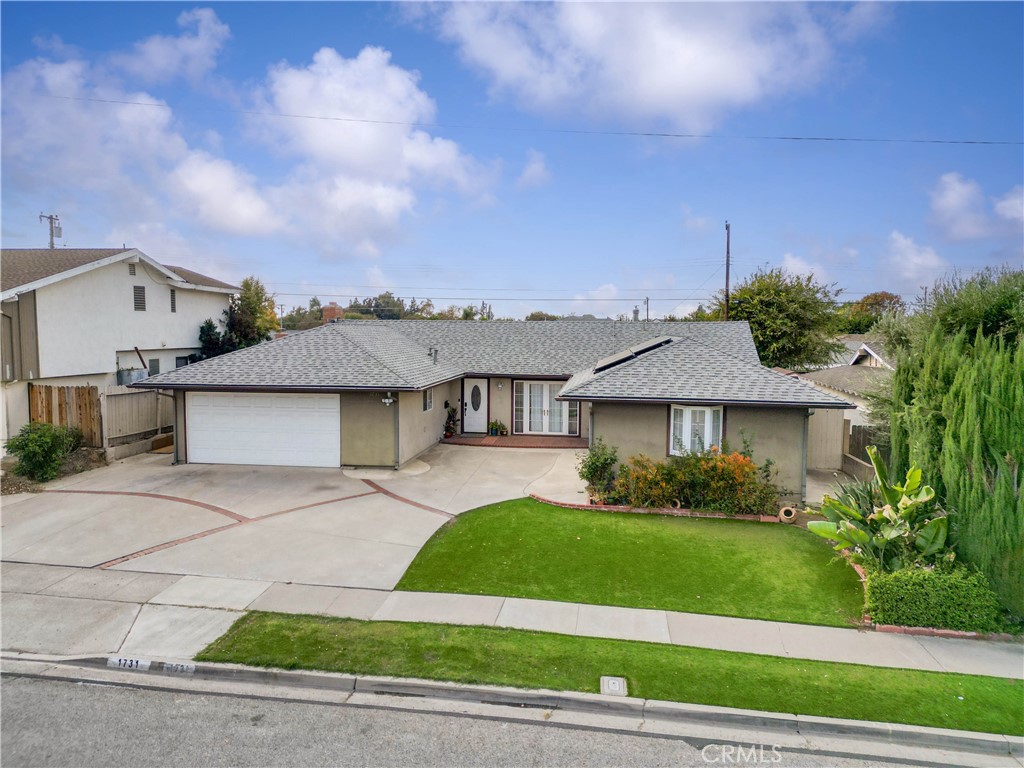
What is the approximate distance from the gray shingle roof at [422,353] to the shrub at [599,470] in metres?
4.91

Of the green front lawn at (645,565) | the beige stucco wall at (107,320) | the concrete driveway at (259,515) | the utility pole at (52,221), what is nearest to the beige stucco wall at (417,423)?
the concrete driveway at (259,515)

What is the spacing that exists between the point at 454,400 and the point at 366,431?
6893 millimetres

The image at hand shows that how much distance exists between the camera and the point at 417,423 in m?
18.7

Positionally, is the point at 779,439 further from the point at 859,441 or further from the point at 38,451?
the point at 38,451

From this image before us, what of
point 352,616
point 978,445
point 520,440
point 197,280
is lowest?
point 352,616

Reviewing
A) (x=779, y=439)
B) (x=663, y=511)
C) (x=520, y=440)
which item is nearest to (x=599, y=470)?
(x=663, y=511)

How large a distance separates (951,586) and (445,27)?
17291mm

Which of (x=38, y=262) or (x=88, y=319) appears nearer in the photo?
(x=38, y=262)

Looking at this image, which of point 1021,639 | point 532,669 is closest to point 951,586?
point 1021,639

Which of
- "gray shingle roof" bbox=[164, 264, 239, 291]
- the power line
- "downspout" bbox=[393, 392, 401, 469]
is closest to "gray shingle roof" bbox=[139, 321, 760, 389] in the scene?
"downspout" bbox=[393, 392, 401, 469]

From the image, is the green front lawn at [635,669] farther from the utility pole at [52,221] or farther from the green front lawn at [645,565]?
the utility pole at [52,221]

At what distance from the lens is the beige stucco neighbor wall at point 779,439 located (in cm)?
1371

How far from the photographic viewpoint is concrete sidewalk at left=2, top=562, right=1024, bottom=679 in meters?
7.20

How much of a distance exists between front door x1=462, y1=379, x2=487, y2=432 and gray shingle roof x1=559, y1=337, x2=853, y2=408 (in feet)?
25.3
